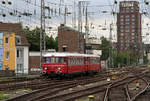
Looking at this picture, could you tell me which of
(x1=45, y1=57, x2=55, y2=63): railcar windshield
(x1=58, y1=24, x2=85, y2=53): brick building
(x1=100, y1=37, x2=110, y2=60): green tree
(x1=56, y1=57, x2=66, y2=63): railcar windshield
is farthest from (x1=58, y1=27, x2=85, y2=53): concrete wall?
(x1=56, y1=57, x2=66, y2=63): railcar windshield

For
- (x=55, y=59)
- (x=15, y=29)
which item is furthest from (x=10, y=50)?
(x=55, y=59)

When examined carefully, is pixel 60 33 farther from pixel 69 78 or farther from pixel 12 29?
pixel 69 78

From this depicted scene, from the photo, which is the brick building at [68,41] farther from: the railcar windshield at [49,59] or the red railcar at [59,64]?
the railcar windshield at [49,59]

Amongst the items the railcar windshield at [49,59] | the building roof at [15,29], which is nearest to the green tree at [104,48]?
the building roof at [15,29]

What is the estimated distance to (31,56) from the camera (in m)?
56.9

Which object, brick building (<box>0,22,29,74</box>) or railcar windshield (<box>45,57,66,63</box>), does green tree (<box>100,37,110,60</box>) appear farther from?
railcar windshield (<box>45,57,66,63</box>)

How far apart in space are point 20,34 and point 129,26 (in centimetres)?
10463

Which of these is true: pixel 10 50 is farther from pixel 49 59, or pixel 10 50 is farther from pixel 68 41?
pixel 49 59

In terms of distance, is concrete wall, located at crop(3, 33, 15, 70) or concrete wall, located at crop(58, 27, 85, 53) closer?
concrete wall, located at crop(3, 33, 15, 70)

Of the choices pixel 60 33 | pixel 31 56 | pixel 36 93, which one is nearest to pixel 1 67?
pixel 31 56

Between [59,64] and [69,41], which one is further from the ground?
[69,41]

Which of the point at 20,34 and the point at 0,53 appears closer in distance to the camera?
the point at 0,53

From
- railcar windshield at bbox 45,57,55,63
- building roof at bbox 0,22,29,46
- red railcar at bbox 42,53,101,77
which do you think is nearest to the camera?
red railcar at bbox 42,53,101,77

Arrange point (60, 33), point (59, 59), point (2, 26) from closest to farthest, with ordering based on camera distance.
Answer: point (59, 59)
point (2, 26)
point (60, 33)
